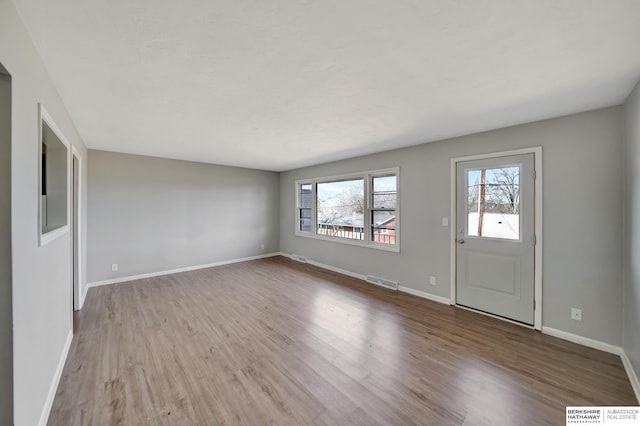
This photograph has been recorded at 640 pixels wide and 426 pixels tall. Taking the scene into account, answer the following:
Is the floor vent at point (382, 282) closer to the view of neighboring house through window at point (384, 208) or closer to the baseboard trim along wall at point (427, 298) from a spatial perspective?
the baseboard trim along wall at point (427, 298)

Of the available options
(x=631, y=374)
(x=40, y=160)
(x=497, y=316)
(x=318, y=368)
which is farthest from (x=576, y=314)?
(x=40, y=160)

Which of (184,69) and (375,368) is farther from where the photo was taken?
(375,368)

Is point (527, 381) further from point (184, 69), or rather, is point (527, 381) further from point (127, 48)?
point (127, 48)

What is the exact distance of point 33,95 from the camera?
148 cm

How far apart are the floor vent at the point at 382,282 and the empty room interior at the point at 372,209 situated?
3 centimetres

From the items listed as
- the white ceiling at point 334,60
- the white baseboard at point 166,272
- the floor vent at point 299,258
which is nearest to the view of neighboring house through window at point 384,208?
the white ceiling at point 334,60

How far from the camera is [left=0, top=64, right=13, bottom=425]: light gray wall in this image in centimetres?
112

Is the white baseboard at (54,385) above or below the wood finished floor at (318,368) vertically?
above

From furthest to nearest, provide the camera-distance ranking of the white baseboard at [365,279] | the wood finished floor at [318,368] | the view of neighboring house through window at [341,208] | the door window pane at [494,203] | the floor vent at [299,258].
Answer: the floor vent at [299,258]
the view of neighboring house through window at [341,208]
the white baseboard at [365,279]
the door window pane at [494,203]
the wood finished floor at [318,368]

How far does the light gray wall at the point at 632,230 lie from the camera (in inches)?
76.2

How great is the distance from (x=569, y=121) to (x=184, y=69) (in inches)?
150

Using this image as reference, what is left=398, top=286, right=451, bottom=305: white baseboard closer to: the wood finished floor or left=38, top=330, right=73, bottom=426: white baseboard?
the wood finished floor

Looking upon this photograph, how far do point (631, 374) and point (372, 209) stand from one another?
3368 millimetres

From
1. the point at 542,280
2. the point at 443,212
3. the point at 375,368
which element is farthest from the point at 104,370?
the point at 542,280
